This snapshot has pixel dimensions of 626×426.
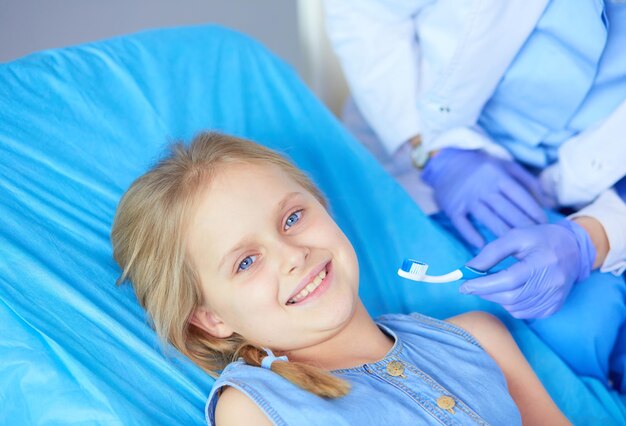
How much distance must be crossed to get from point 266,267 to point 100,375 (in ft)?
0.89

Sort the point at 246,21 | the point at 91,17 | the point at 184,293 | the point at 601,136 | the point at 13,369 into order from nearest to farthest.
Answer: the point at 13,369, the point at 184,293, the point at 601,136, the point at 91,17, the point at 246,21

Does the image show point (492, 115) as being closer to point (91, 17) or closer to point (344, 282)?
point (344, 282)

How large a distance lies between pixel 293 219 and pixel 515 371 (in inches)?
18.3

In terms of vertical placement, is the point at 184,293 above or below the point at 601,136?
below

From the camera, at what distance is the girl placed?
0.98 meters

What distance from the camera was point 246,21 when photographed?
2.25 m

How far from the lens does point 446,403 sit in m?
1.02

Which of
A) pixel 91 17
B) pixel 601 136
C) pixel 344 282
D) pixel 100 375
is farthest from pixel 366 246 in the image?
pixel 91 17

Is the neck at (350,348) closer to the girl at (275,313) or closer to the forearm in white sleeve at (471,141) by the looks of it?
the girl at (275,313)

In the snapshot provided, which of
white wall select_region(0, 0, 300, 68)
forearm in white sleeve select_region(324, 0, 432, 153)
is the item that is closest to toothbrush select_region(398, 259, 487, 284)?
forearm in white sleeve select_region(324, 0, 432, 153)

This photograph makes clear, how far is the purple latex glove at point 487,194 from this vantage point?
4.83 ft

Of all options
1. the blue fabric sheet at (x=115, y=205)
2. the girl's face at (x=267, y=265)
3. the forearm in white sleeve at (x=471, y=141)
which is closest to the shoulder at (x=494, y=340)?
the blue fabric sheet at (x=115, y=205)

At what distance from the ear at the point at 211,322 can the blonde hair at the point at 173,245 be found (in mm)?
15

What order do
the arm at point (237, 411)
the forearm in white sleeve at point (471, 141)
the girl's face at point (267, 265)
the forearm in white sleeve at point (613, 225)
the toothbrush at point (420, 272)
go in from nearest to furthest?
1. the arm at point (237, 411)
2. the girl's face at point (267, 265)
3. the toothbrush at point (420, 272)
4. the forearm in white sleeve at point (613, 225)
5. the forearm in white sleeve at point (471, 141)
